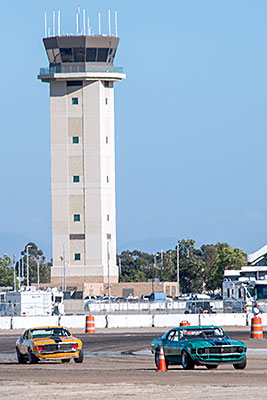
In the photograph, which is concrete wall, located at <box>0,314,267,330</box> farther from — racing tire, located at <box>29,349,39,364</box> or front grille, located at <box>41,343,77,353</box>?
front grille, located at <box>41,343,77,353</box>

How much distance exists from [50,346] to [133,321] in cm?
2899

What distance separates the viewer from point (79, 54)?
432 feet

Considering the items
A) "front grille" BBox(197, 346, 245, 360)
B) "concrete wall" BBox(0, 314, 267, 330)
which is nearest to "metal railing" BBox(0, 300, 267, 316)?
"concrete wall" BBox(0, 314, 267, 330)

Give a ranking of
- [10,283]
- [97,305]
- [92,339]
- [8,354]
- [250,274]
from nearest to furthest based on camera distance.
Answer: [8,354] → [92,339] → [250,274] → [97,305] → [10,283]

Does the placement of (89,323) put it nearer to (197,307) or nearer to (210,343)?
(210,343)

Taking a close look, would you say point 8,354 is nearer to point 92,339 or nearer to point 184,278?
point 92,339

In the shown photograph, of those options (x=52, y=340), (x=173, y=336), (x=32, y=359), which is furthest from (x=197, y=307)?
(x=173, y=336)

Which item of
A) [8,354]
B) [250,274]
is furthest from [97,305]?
[8,354]

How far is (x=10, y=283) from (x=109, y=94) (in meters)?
63.1

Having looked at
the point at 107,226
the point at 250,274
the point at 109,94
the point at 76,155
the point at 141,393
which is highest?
the point at 109,94

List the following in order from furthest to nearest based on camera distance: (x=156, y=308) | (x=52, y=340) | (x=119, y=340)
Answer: (x=156, y=308) < (x=119, y=340) < (x=52, y=340)

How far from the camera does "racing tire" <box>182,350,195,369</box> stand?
88.4 feet

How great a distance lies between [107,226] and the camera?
133125 mm

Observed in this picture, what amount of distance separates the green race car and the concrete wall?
29.3 metres
